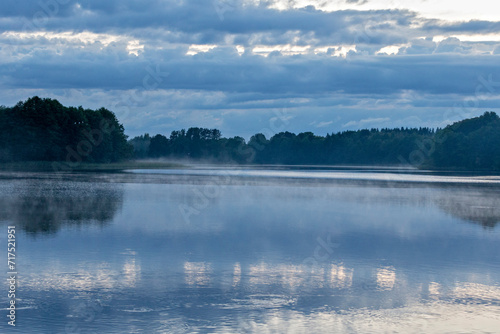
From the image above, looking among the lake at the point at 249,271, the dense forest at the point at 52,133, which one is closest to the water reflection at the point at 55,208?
the lake at the point at 249,271

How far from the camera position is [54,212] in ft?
124

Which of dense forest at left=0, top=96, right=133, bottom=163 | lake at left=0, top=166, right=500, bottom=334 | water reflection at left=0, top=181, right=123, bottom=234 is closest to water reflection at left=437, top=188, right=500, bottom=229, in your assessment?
lake at left=0, top=166, right=500, bottom=334

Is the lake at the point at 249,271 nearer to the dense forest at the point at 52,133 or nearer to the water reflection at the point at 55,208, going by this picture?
the water reflection at the point at 55,208

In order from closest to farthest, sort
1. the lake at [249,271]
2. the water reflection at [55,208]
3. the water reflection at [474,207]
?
the lake at [249,271], the water reflection at [55,208], the water reflection at [474,207]

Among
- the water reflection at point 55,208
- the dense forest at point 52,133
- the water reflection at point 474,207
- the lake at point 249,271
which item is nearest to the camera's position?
the lake at point 249,271

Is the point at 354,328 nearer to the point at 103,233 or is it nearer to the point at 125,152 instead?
the point at 103,233

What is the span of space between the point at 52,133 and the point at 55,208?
97192 millimetres

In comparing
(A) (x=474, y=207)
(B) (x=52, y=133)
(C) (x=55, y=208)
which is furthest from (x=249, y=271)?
(B) (x=52, y=133)

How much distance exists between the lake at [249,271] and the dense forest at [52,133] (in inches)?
3692

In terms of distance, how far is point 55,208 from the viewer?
4019 cm

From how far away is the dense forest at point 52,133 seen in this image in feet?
422

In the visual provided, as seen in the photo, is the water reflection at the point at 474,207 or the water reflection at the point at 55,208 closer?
the water reflection at the point at 55,208

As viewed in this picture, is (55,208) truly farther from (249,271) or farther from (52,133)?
(52,133)

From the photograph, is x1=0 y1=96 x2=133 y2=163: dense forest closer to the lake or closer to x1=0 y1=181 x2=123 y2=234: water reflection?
x1=0 y1=181 x2=123 y2=234: water reflection
